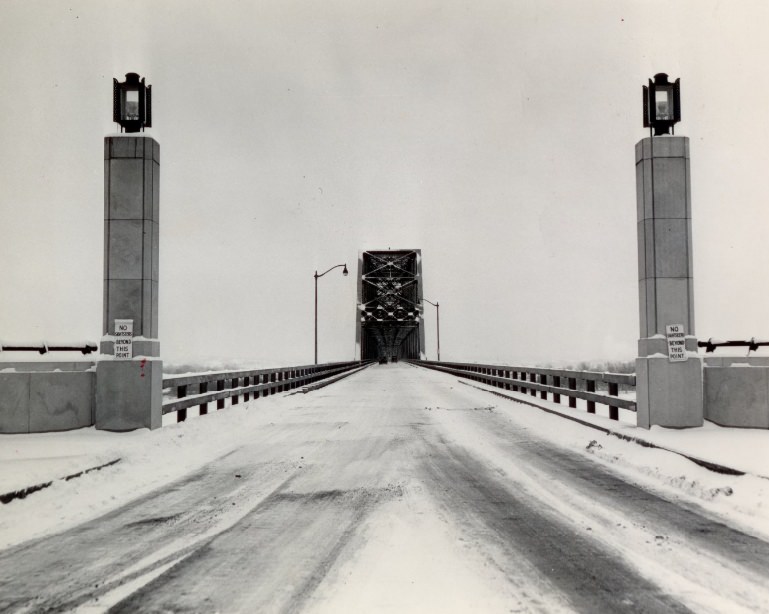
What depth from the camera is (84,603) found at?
3412mm

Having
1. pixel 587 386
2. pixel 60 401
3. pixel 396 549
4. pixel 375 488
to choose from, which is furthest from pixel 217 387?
pixel 396 549

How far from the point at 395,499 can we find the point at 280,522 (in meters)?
1.16

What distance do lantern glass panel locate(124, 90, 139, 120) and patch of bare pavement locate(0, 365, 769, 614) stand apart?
6.44m

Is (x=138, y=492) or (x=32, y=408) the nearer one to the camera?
(x=138, y=492)

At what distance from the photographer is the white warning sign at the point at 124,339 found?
965 centimetres

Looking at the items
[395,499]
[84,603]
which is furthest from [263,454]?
[84,603]

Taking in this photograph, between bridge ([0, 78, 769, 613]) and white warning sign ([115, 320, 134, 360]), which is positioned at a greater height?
white warning sign ([115, 320, 134, 360])

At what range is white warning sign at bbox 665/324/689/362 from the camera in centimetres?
933

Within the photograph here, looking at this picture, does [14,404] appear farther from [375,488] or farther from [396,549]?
[396,549]

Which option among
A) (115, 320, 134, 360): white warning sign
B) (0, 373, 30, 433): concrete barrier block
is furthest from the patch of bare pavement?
(0, 373, 30, 433): concrete barrier block

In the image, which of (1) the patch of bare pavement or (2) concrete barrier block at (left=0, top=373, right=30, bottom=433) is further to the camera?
(2) concrete barrier block at (left=0, top=373, right=30, bottom=433)

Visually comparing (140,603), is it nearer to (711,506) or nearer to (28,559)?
(28,559)

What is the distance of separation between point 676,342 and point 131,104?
9693mm

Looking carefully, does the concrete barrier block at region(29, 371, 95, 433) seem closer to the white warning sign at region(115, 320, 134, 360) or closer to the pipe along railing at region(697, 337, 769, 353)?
the white warning sign at region(115, 320, 134, 360)
